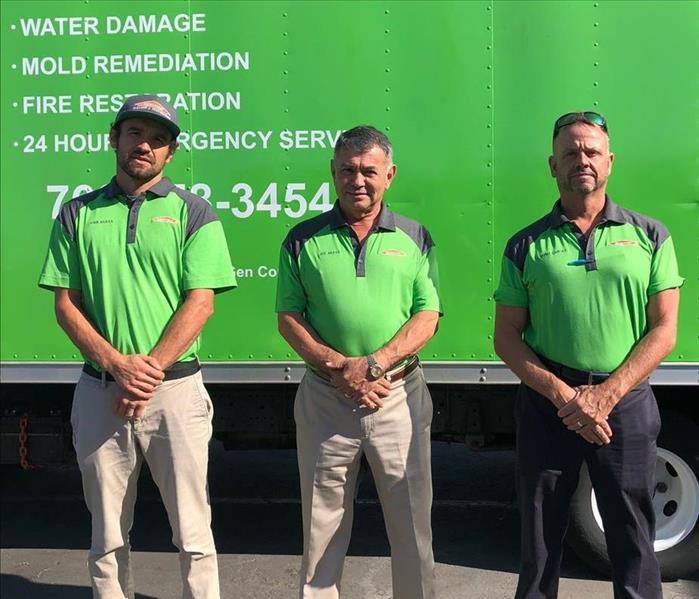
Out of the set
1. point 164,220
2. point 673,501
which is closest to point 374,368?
point 164,220

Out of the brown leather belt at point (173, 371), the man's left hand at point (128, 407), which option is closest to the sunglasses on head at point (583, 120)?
the brown leather belt at point (173, 371)

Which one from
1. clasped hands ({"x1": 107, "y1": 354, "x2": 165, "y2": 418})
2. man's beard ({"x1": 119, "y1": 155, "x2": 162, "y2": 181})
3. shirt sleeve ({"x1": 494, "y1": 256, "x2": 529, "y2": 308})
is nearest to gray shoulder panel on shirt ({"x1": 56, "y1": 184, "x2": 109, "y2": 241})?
man's beard ({"x1": 119, "y1": 155, "x2": 162, "y2": 181})

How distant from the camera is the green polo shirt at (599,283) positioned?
263cm

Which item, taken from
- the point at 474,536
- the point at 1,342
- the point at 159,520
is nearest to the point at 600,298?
the point at 474,536

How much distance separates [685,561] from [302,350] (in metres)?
2.39

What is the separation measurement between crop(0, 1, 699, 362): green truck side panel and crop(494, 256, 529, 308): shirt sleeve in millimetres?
826

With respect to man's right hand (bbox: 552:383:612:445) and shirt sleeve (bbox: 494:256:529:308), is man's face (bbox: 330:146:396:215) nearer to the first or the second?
shirt sleeve (bbox: 494:256:529:308)

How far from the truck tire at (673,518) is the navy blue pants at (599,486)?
1.14 metres

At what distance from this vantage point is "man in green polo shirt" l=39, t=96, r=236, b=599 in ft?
9.11

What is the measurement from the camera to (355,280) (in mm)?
2768

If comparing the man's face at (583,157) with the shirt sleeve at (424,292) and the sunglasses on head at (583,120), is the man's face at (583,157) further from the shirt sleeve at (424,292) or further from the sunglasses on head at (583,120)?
the shirt sleeve at (424,292)

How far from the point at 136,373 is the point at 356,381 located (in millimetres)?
769

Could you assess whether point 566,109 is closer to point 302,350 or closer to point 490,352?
point 490,352

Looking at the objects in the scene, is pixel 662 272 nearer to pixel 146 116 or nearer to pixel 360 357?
pixel 360 357
